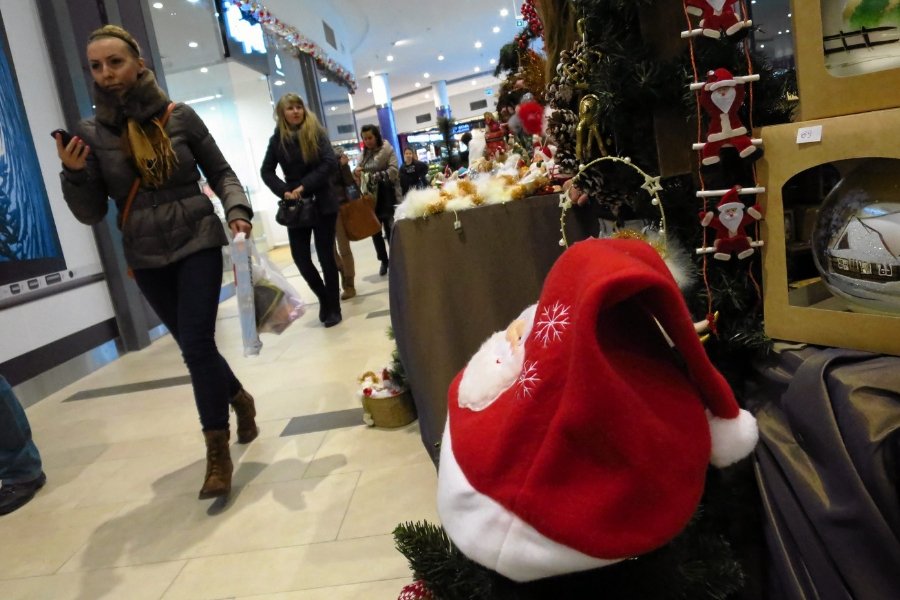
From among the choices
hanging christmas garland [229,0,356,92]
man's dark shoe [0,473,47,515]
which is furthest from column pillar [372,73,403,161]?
man's dark shoe [0,473,47,515]

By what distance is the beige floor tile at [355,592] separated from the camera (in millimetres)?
1555

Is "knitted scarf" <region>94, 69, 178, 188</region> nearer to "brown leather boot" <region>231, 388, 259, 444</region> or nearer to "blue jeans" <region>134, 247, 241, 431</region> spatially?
"blue jeans" <region>134, 247, 241, 431</region>

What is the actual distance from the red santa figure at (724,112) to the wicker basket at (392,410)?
1730mm

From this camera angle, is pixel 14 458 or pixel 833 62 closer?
pixel 833 62

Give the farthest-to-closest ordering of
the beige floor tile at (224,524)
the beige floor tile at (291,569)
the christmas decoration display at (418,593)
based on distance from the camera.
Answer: the beige floor tile at (224,524) → the beige floor tile at (291,569) → the christmas decoration display at (418,593)

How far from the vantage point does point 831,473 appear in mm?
965

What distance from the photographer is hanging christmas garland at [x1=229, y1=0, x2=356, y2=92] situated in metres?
8.10

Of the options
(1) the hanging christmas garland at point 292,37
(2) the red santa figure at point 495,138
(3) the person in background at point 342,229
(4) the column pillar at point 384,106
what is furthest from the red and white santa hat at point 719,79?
(4) the column pillar at point 384,106

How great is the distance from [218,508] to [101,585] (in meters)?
0.41

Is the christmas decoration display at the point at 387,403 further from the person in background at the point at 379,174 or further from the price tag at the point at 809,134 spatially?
the person in background at the point at 379,174

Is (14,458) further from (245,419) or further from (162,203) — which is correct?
(162,203)

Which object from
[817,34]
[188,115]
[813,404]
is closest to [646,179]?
[817,34]

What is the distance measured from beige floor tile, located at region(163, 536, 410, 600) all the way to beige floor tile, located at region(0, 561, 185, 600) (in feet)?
0.19

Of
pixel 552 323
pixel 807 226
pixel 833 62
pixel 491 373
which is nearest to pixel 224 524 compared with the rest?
pixel 491 373
